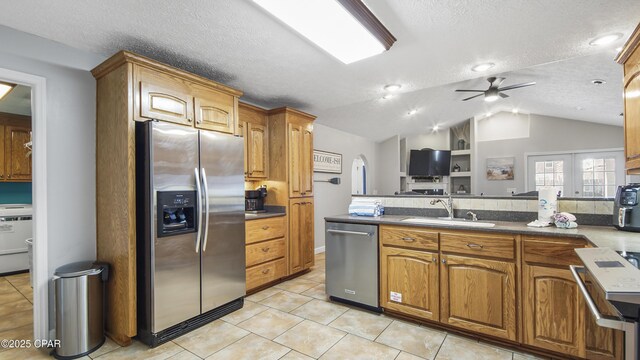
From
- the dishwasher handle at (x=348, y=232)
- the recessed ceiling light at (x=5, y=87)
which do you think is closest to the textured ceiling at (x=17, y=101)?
the recessed ceiling light at (x=5, y=87)

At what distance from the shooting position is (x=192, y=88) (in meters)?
2.57

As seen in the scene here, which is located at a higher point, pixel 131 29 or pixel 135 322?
pixel 131 29

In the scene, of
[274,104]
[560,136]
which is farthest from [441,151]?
[274,104]

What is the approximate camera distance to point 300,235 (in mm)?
3844

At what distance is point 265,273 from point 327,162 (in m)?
2.80

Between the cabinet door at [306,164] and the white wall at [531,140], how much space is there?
18.3 feet

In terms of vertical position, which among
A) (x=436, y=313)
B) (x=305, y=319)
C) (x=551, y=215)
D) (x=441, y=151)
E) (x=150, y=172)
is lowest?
(x=305, y=319)

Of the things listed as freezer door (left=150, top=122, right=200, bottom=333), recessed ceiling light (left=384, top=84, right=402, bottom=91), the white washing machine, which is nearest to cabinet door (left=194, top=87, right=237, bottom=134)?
freezer door (left=150, top=122, right=200, bottom=333)

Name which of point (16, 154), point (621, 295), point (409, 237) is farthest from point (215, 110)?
point (16, 154)

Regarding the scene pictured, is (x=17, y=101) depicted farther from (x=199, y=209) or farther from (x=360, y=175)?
(x=360, y=175)

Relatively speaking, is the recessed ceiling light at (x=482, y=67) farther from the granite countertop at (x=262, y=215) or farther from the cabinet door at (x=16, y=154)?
the cabinet door at (x=16, y=154)

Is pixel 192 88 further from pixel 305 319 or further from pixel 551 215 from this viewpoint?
pixel 551 215

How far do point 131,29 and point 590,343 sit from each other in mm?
3676

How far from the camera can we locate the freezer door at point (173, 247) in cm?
215
